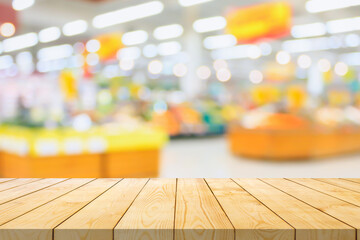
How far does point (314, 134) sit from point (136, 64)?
1834cm

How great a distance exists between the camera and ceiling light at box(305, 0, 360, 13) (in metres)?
9.23

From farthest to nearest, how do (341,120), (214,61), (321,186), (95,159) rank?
(214,61), (341,120), (95,159), (321,186)

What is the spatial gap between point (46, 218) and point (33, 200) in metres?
0.29

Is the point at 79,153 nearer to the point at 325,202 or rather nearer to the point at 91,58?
the point at 325,202

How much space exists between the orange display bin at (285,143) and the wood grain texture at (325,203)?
5666 millimetres

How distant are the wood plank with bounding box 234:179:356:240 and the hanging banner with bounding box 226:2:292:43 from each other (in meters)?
5.94

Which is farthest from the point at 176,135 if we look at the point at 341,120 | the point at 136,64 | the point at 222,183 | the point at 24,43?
the point at 136,64

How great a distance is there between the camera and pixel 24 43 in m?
14.6

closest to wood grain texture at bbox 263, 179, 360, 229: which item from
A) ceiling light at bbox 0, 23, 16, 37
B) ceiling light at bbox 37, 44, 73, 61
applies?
ceiling light at bbox 0, 23, 16, 37

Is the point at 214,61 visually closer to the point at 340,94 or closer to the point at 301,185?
the point at 340,94

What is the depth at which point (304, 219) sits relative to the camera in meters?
1.13

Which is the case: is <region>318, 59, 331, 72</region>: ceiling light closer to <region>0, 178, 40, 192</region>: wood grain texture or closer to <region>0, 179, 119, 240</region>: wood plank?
<region>0, 178, 40, 192</region>: wood grain texture

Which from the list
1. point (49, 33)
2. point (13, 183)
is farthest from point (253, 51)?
point (13, 183)

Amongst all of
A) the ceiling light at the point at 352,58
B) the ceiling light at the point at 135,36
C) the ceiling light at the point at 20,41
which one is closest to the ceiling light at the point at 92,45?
the ceiling light at the point at 135,36
